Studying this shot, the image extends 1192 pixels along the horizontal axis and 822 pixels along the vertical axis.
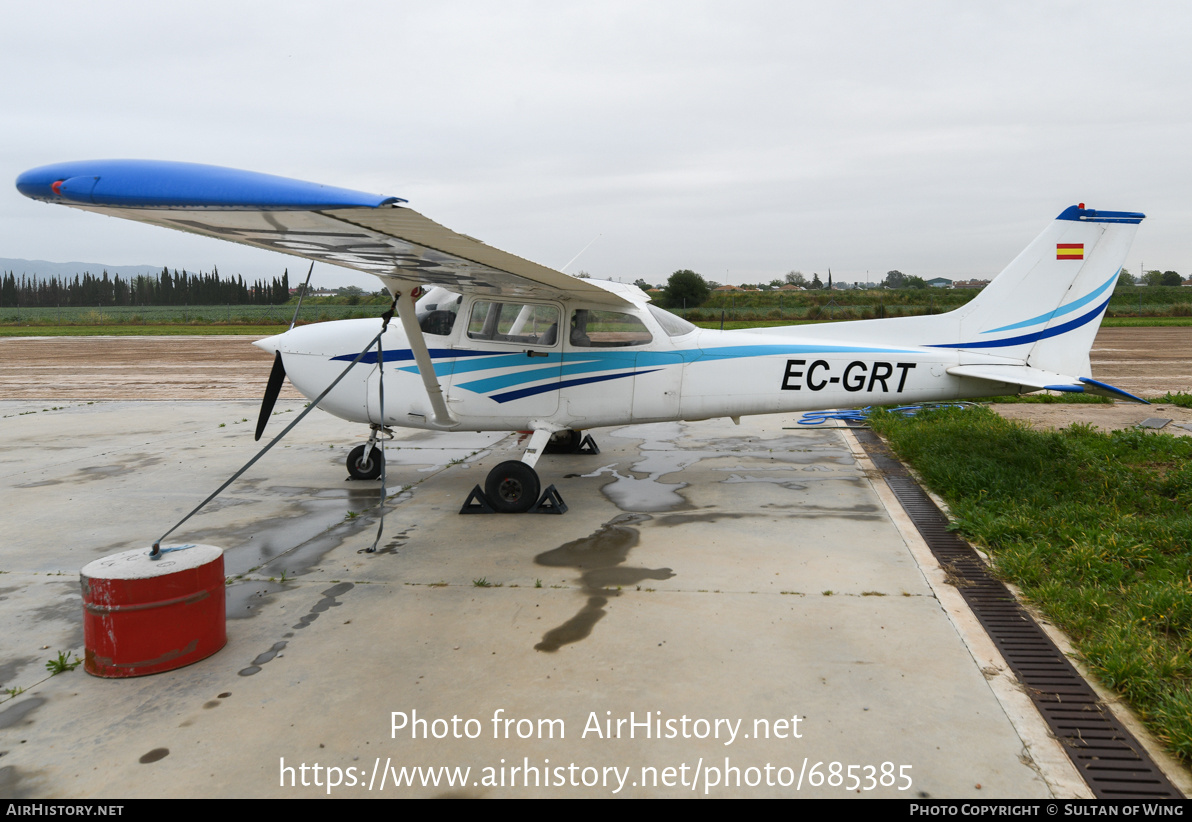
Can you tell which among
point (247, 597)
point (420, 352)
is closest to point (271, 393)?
point (420, 352)

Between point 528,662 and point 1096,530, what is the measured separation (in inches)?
175

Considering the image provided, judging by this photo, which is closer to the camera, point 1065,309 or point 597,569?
point 597,569

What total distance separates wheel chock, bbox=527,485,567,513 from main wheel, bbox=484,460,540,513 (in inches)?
2.9

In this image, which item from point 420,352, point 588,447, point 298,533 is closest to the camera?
point 298,533

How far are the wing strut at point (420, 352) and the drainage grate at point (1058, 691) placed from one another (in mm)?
4548

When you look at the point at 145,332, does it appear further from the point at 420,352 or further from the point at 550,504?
the point at 550,504

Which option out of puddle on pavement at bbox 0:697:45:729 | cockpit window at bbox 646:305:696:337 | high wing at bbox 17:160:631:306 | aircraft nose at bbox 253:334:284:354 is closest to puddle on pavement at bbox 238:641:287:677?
puddle on pavement at bbox 0:697:45:729

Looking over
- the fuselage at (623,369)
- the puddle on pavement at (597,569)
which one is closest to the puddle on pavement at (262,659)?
the puddle on pavement at (597,569)

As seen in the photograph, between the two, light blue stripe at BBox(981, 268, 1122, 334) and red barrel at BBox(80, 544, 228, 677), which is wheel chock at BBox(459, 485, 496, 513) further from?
light blue stripe at BBox(981, 268, 1122, 334)

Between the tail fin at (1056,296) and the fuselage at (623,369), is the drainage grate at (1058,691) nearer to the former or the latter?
the fuselage at (623,369)

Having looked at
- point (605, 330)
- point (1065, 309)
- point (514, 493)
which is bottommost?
point (514, 493)

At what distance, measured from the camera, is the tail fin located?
7117 mm

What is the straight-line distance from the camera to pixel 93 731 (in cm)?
329

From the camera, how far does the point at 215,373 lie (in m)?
19.4
